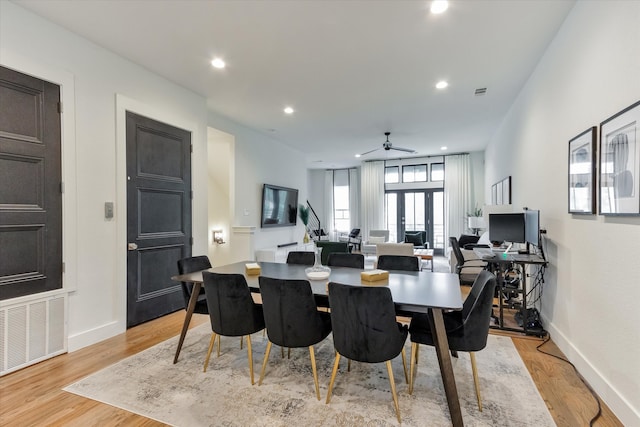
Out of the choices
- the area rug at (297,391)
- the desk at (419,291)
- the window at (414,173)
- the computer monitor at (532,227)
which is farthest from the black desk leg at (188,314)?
the window at (414,173)

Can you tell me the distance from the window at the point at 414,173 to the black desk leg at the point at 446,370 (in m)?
8.05

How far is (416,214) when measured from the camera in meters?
9.42

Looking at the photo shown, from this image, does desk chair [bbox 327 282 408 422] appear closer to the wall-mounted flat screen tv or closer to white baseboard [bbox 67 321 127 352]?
white baseboard [bbox 67 321 127 352]

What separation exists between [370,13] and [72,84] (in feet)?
9.27

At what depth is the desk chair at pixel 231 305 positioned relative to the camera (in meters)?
2.25

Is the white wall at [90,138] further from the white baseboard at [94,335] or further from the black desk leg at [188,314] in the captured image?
the black desk leg at [188,314]

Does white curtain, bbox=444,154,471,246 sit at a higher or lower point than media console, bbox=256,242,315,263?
higher

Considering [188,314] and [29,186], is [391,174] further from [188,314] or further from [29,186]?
[29,186]

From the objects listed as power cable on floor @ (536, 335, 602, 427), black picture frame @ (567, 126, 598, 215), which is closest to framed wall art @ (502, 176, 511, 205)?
black picture frame @ (567, 126, 598, 215)

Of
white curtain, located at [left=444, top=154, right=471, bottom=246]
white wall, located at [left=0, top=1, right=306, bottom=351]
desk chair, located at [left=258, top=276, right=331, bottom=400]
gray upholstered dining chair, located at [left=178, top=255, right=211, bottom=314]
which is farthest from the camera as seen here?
white curtain, located at [left=444, top=154, right=471, bottom=246]

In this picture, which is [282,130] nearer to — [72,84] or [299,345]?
[72,84]

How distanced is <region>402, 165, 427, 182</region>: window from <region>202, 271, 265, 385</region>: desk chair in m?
8.12

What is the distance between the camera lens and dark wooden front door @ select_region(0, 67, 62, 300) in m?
2.43

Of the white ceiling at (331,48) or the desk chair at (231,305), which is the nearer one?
the desk chair at (231,305)
